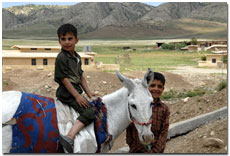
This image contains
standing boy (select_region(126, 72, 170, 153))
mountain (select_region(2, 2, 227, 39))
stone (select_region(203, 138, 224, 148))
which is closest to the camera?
standing boy (select_region(126, 72, 170, 153))

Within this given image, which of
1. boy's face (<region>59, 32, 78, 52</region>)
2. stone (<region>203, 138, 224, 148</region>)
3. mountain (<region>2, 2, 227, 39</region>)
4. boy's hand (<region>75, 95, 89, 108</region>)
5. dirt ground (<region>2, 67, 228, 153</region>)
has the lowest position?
dirt ground (<region>2, 67, 228, 153</region>)

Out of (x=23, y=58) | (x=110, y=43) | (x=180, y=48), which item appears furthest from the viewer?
(x=180, y=48)

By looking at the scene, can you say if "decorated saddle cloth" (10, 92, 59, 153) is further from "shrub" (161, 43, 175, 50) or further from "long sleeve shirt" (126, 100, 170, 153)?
"shrub" (161, 43, 175, 50)

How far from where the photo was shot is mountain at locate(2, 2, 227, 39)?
25578 mm

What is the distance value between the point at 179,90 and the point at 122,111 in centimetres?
1678

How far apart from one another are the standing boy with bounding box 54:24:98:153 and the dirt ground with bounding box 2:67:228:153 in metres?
3.11

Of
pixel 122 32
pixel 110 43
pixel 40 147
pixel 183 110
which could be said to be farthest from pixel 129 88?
pixel 122 32

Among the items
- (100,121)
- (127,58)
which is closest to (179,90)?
(100,121)

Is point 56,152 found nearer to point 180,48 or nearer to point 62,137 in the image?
point 62,137

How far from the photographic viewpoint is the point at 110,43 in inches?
1660

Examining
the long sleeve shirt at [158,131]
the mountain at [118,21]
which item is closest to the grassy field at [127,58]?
the mountain at [118,21]

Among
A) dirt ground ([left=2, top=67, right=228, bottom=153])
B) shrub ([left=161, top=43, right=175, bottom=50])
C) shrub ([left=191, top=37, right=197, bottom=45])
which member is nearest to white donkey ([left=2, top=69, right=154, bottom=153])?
dirt ground ([left=2, top=67, right=228, bottom=153])

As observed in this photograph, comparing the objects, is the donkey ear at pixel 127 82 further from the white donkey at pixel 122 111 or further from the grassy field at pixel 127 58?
the grassy field at pixel 127 58

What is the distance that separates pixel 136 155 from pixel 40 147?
45.4 inches
